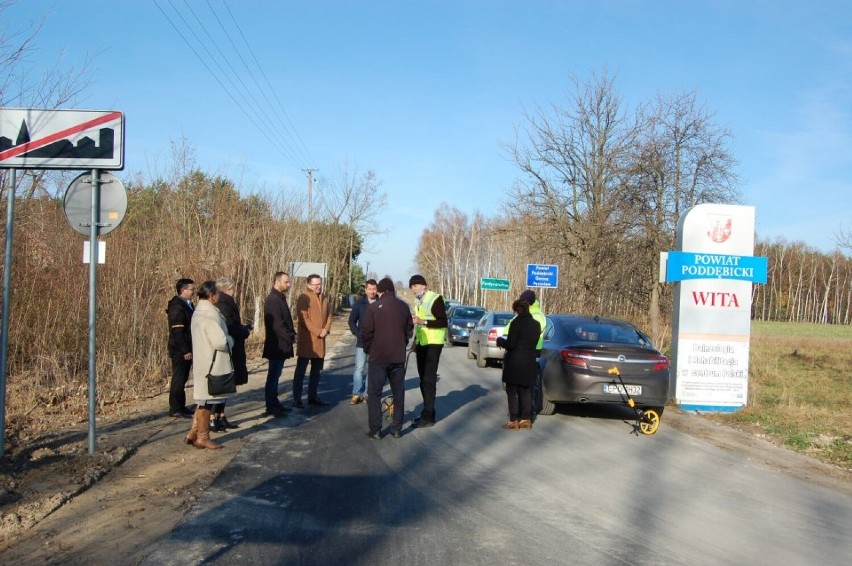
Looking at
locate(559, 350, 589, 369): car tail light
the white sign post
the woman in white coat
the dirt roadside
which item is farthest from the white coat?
locate(559, 350, 589, 369): car tail light

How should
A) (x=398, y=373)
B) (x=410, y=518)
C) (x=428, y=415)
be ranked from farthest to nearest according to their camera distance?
(x=428, y=415) < (x=398, y=373) < (x=410, y=518)

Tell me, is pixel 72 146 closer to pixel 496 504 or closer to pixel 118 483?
pixel 118 483

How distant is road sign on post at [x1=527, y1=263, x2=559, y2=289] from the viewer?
2733cm

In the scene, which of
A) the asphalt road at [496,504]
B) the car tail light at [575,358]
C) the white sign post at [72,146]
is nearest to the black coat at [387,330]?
the asphalt road at [496,504]

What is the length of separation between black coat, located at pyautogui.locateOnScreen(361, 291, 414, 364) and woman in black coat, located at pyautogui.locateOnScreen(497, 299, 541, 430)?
164 centimetres

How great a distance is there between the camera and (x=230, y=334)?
9.00 meters

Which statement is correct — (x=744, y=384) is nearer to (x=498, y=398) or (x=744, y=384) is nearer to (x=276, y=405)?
(x=498, y=398)

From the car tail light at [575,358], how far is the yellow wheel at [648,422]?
1060mm

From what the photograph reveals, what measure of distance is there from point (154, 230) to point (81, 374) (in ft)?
16.2

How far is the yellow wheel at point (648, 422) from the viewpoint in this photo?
10086mm

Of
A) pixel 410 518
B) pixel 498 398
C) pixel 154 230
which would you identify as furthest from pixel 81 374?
pixel 410 518

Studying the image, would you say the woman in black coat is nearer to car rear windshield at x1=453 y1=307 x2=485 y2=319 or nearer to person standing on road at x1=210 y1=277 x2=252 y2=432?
person standing on road at x1=210 y1=277 x2=252 y2=432

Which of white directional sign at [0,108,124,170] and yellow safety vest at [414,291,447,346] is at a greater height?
white directional sign at [0,108,124,170]

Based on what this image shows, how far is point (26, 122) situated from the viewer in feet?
23.1
